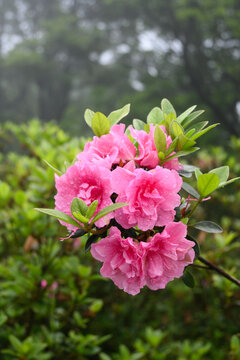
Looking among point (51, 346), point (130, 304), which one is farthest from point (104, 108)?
point (51, 346)

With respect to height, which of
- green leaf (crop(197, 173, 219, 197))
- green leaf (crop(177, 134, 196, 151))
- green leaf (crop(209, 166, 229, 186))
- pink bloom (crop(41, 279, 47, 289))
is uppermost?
green leaf (crop(177, 134, 196, 151))

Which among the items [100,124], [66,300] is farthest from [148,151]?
[66,300]

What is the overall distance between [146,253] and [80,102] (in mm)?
15868

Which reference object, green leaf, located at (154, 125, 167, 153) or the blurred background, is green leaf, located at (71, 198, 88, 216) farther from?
the blurred background

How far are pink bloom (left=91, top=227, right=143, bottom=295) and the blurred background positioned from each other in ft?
1.71

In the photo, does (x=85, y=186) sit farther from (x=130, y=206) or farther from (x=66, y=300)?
(x=66, y=300)

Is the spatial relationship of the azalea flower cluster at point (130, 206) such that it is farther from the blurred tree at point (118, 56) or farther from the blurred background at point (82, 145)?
the blurred tree at point (118, 56)

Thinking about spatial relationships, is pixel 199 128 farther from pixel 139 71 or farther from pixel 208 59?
pixel 139 71

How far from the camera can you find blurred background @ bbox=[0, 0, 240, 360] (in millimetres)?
1508

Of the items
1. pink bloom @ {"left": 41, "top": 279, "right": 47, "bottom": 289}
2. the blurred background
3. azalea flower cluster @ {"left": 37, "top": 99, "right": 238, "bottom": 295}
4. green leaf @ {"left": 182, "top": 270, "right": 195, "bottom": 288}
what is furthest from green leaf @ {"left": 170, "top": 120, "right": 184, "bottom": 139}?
pink bloom @ {"left": 41, "top": 279, "right": 47, "bottom": 289}

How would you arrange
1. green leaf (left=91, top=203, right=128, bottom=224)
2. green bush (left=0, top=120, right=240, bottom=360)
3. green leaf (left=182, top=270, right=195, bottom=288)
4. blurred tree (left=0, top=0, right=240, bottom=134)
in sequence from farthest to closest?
blurred tree (left=0, top=0, right=240, bottom=134) → green bush (left=0, top=120, right=240, bottom=360) → green leaf (left=182, top=270, right=195, bottom=288) → green leaf (left=91, top=203, right=128, bottom=224)

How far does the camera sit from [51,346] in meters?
1.47

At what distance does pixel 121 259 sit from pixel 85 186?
162 mm

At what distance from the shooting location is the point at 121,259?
68cm
